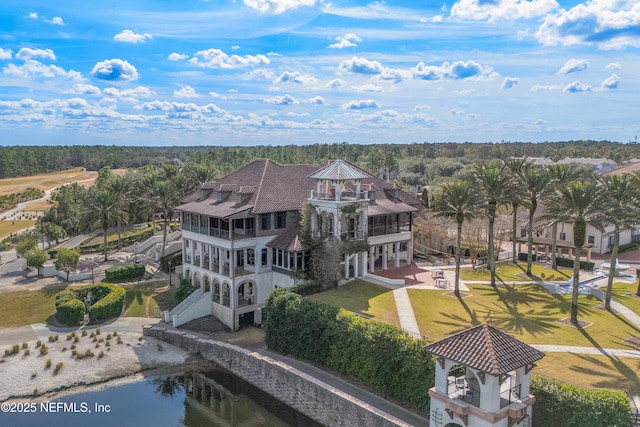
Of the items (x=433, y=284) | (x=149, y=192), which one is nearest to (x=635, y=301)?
(x=433, y=284)

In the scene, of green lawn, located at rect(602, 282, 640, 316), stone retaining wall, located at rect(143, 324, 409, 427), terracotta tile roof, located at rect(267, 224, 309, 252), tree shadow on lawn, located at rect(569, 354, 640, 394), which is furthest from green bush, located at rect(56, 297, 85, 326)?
green lawn, located at rect(602, 282, 640, 316)

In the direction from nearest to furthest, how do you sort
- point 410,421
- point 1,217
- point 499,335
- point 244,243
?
point 499,335 < point 410,421 < point 244,243 < point 1,217

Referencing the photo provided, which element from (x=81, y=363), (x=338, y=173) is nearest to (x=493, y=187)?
(x=338, y=173)

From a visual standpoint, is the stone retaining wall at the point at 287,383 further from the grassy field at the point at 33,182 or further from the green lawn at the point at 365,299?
the grassy field at the point at 33,182

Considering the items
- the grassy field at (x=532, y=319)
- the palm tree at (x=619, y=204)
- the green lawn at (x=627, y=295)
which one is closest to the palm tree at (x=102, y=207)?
the grassy field at (x=532, y=319)

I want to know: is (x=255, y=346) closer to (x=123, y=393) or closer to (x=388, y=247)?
(x=123, y=393)

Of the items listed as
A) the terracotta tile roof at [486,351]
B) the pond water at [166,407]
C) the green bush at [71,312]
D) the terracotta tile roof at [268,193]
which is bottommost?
the pond water at [166,407]
